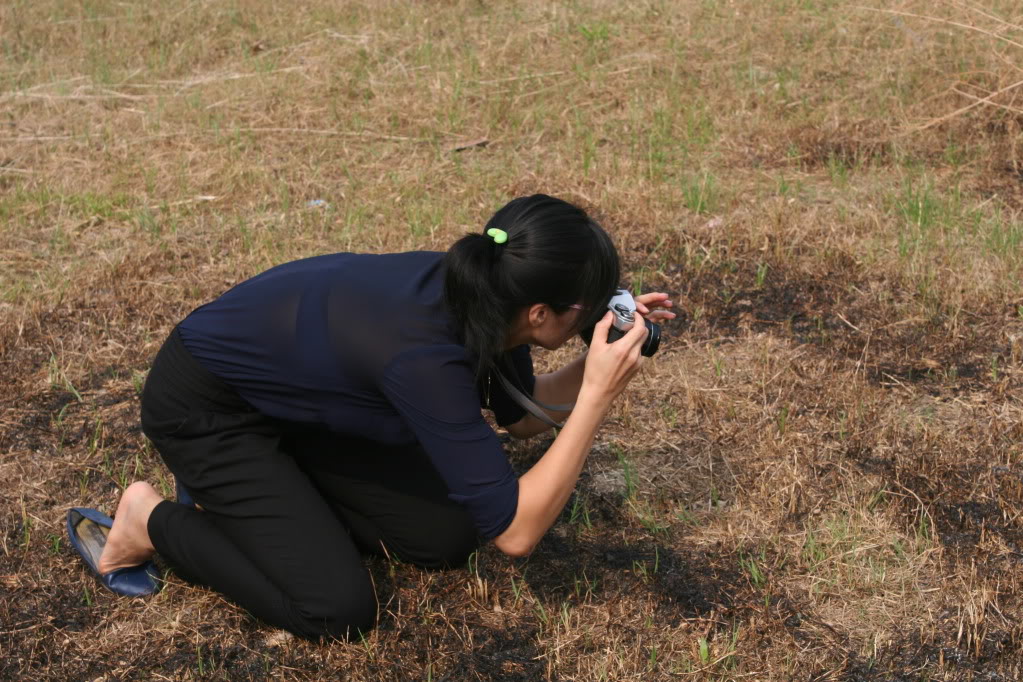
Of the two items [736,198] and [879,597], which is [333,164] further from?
[879,597]

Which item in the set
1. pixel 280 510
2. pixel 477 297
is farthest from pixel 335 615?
pixel 477 297

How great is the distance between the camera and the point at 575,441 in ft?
8.38

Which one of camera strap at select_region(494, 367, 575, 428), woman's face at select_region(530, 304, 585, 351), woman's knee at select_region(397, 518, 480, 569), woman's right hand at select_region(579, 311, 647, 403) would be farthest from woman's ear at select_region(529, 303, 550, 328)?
woman's knee at select_region(397, 518, 480, 569)

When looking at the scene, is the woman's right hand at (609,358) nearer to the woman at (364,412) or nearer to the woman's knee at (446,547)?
the woman at (364,412)

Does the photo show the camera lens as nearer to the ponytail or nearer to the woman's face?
the woman's face

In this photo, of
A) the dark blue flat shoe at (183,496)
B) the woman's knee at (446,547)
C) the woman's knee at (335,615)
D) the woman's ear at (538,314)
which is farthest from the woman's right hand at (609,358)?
the dark blue flat shoe at (183,496)

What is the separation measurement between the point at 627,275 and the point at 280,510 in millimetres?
1889

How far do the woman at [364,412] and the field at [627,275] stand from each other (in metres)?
0.16

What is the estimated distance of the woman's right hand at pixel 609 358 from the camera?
253 cm

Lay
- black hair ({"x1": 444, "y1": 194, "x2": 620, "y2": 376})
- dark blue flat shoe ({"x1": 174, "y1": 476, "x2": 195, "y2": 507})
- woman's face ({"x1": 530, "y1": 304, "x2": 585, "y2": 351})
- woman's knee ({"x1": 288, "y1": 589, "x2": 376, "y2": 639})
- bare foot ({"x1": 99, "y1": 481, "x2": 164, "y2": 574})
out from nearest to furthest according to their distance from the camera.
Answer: black hair ({"x1": 444, "y1": 194, "x2": 620, "y2": 376})
woman's face ({"x1": 530, "y1": 304, "x2": 585, "y2": 351})
woman's knee ({"x1": 288, "y1": 589, "x2": 376, "y2": 639})
bare foot ({"x1": 99, "y1": 481, "x2": 164, "y2": 574})
dark blue flat shoe ({"x1": 174, "y1": 476, "x2": 195, "y2": 507})

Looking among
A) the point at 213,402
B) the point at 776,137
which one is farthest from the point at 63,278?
the point at 776,137

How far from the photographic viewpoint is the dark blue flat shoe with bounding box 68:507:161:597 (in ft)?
9.79

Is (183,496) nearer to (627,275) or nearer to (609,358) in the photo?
(609,358)

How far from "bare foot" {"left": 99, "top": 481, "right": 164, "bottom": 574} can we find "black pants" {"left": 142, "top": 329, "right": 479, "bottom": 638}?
0.15 feet
